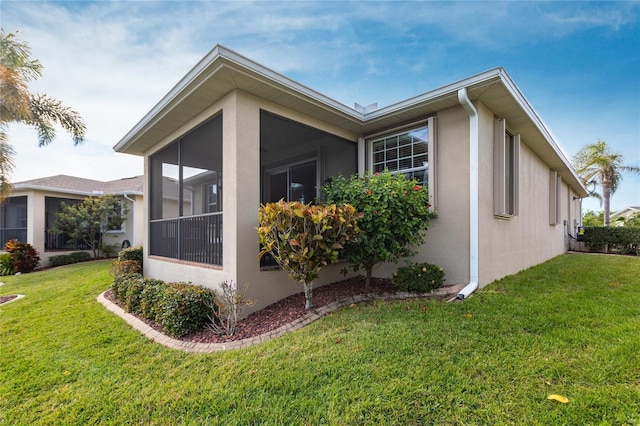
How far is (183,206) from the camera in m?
8.20

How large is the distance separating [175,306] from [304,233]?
2126 mm

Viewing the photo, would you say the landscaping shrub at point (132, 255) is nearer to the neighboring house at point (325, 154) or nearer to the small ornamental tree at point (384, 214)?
the neighboring house at point (325, 154)

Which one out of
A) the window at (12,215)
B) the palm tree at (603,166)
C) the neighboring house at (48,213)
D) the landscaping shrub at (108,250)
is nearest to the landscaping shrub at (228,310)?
the neighboring house at (48,213)

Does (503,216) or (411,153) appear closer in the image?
(503,216)

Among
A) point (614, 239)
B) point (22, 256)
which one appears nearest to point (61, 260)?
point (22, 256)

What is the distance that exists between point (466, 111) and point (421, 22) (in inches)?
130

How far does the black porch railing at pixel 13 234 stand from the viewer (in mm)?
12656

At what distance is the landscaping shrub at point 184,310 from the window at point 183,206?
871 mm

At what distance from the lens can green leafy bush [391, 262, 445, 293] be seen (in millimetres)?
5062

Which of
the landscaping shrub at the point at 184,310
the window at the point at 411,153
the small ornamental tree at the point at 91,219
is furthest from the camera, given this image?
the small ornamental tree at the point at 91,219

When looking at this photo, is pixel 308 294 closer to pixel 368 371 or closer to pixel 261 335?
pixel 261 335

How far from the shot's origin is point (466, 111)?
5.38 metres

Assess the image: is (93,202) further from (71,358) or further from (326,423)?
(326,423)

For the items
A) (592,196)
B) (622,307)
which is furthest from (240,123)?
(592,196)
